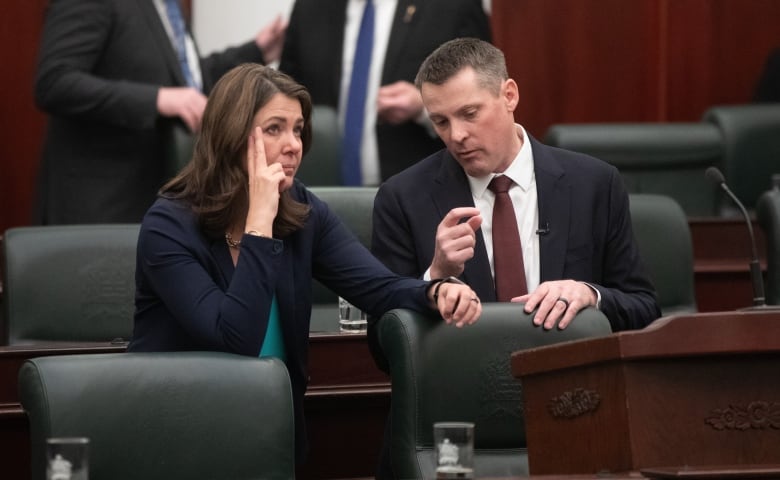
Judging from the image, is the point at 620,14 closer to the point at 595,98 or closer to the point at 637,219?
the point at 595,98

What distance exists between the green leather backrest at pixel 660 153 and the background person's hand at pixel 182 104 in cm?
108

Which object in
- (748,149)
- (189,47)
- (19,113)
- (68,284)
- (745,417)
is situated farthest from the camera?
(19,113)

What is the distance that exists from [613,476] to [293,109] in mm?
1011

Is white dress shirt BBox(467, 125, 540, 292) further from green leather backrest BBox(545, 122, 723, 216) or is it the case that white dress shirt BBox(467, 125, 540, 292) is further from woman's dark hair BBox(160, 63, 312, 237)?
green leather backrest BBox(545, 122, 723, 216)

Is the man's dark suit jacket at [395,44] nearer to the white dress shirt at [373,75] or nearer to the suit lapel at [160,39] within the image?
the white dress shirt at [373,75]

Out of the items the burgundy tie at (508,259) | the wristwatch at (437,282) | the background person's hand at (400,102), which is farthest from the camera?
the background person's hand at (400,102)

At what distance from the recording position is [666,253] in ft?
11.7

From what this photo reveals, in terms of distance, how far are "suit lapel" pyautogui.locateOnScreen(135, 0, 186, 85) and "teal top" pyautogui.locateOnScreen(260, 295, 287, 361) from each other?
150 centimetres

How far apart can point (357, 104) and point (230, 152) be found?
5.13ft

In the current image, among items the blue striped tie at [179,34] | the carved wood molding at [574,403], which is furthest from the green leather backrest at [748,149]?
the carved wood molding at [574,403]

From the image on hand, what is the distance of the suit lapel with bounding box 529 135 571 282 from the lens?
2.77m

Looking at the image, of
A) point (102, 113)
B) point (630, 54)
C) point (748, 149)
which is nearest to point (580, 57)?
point (630, 54)

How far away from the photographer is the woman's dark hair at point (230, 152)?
2600 millimetres

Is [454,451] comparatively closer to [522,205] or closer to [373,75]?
[522,205]
